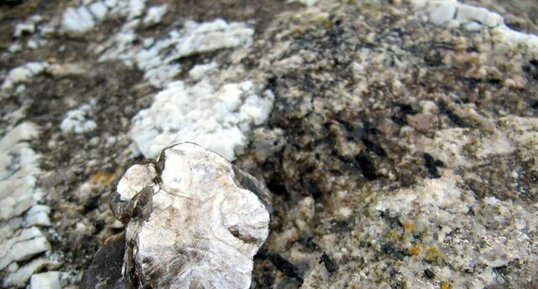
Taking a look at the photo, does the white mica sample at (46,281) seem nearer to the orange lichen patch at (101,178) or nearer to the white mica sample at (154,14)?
the orange lichen patch at (101,178)

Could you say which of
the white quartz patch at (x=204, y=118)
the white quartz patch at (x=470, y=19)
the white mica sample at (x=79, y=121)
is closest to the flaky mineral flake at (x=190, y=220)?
the white quartz patch at (x=204, y=118)

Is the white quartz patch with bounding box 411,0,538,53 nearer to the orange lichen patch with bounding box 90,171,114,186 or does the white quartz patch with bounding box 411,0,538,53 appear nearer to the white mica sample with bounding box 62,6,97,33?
the orange lichen patch with bounding box 90,171,114,186

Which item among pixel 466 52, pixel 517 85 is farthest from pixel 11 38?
pixel 517 85

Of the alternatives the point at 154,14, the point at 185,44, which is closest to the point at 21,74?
the point at 154,14

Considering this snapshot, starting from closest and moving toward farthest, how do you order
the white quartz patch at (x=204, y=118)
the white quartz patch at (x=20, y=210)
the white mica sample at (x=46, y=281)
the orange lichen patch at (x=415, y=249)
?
1. the orange lichen patch at (x=415, y=249)
2. the white mica sample at (x=46, y=281)
3. the white quartz patch at (x=20, y=210)
4. the white quartz patch at (x=204, y=118)

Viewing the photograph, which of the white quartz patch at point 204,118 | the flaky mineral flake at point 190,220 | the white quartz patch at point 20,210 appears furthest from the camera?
the white quartz patch at point 204,118

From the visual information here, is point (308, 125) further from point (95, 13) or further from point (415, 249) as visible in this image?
point (95, 13)

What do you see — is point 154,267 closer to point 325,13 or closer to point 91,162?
point 91,162
